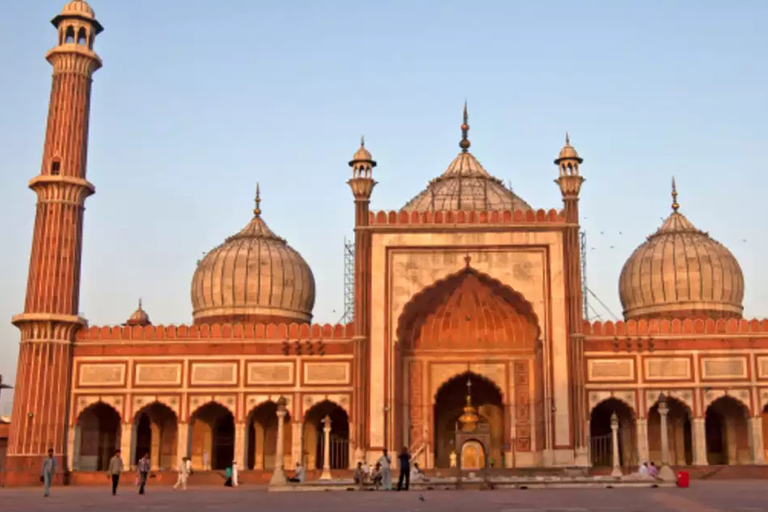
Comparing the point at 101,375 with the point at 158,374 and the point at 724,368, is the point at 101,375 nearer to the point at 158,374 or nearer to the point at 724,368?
the point at 158,374

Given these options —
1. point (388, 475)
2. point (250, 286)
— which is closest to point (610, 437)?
point (388, 475)

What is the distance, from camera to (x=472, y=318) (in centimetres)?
2900

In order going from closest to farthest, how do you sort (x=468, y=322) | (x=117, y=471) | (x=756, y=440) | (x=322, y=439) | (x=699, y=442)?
(x=117, y=471)
(x=756, y=440)
(x=699, y=442)
(x=468, y=322)
(x=322, y=439)

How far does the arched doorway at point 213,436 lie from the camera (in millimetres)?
29438

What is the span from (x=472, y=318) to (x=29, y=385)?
12656 mm

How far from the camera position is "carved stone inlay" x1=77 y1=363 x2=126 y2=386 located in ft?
91.2

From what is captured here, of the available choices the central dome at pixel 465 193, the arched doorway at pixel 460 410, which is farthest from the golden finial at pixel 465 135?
the arched doorway at pixel 460 410

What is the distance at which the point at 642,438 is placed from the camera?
26984 mm

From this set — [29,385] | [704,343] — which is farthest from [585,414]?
[29,385]

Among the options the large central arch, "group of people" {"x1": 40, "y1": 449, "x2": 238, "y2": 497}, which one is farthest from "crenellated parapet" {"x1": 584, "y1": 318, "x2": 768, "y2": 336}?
"group of people" {"x1": 40, "y1": 449, "x2": 238, "y2": 497}

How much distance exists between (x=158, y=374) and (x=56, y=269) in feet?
13.5

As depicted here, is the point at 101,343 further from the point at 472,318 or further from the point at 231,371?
the point at 472,318

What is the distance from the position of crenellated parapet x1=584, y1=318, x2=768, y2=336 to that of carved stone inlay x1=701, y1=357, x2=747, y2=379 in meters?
0.77

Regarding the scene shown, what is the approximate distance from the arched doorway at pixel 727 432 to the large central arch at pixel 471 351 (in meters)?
5.23
